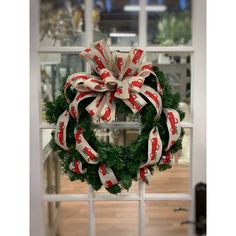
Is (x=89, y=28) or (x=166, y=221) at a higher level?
(x=89, y=28)

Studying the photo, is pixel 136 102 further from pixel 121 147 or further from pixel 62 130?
pixel 62 130

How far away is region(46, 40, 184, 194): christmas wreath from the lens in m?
1.38

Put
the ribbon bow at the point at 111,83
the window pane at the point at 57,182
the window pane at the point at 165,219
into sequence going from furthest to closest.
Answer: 1. the window pane at the point at 165,219
2. the window pane at the point at 57,182
3. the ribbon bow at the point at 111,83

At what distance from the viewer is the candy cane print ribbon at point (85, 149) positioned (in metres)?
1.38

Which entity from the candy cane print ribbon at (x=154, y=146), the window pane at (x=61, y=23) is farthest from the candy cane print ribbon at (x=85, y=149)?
the window pane at (x=61, y=23)

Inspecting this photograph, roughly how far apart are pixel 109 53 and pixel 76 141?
329 mm

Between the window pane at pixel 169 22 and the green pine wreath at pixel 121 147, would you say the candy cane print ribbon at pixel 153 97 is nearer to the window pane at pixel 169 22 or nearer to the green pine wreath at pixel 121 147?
the green pine wreath at pixel 121 147

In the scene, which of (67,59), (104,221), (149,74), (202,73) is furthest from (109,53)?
(104,221)

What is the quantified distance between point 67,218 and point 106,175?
1.59 feet

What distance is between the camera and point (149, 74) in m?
1.41

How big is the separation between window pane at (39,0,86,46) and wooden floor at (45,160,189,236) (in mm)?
572

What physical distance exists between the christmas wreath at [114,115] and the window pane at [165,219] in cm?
46
